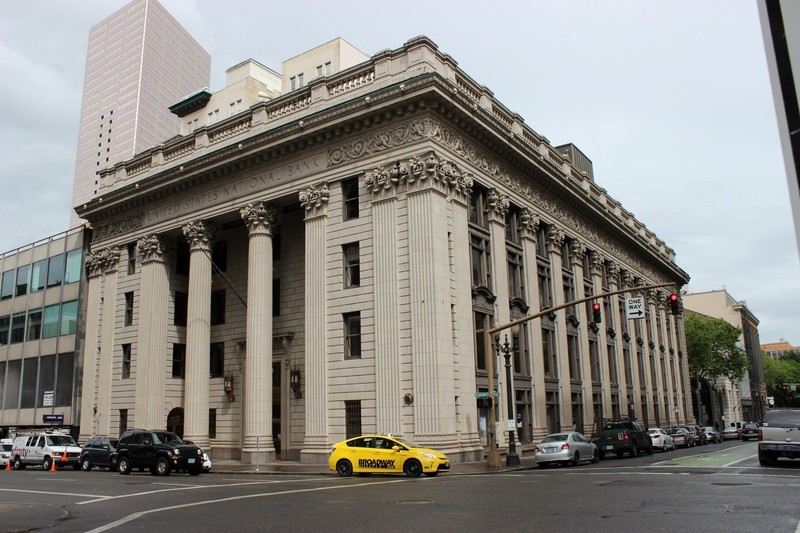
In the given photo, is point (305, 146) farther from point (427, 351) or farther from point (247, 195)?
point (427, 351)

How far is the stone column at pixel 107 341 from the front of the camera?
42719 mm

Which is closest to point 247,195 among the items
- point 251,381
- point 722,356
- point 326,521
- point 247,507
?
point 251,381

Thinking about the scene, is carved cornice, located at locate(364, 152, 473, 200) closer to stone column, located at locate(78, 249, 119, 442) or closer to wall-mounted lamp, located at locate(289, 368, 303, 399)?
wall-mounted lamp, located at locate(289, 368, 303, 399)

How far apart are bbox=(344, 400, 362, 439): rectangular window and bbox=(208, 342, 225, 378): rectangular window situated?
1226cm

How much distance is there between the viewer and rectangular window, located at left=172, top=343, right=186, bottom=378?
138ft

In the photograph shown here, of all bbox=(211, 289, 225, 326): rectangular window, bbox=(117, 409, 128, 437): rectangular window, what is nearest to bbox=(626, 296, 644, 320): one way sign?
bbox=(211, 289, 225, 326): rectangular window

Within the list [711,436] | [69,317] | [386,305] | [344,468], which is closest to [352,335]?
[386,305]

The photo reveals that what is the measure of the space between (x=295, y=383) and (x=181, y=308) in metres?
11.8

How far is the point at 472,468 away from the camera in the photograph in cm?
2702

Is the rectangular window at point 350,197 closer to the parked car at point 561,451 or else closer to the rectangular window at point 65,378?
the parked car at point 561,451

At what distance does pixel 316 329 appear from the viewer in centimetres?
3344

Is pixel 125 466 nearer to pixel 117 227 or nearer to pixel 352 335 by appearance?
pixel 352 335

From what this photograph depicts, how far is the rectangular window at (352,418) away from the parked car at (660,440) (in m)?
19.6

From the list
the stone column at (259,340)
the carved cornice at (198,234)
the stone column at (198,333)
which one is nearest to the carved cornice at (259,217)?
the stone column at (259,340)
